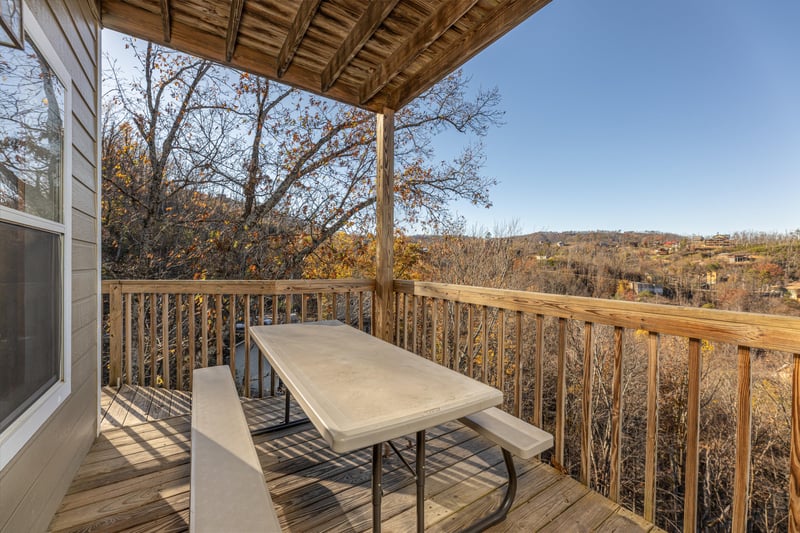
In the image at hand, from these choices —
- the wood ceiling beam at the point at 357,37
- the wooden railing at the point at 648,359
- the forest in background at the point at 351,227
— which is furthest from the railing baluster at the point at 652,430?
the forest in background at the point at 351,227

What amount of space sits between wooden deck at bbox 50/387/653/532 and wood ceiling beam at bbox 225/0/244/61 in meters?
2.85

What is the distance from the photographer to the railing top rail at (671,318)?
1210mm

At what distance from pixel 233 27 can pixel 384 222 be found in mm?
1847

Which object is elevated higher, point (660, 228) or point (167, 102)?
point (167, 102)

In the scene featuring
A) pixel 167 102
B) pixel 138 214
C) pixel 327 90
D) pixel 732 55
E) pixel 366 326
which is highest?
pixel 732 55

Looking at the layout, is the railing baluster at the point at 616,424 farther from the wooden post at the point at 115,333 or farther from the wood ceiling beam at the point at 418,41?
the wooden post at the point at 115,333

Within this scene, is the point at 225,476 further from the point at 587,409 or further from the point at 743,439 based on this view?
the point at 743,439

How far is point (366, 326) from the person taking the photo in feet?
22.8

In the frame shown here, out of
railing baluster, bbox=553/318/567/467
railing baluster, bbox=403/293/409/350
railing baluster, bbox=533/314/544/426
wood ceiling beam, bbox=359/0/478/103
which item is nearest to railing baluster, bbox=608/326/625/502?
railing baluster, bbox=553/318/567/467

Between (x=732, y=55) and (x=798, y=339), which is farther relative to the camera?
(x=732, y=55)

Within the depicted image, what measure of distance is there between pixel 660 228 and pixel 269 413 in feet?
33.8

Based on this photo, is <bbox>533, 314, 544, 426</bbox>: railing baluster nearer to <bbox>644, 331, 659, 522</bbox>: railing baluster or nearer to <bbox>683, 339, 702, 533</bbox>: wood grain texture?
<bbox>644, 331, 659, 522</bbox>: railing baluster

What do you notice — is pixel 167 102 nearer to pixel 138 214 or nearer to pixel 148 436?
pixel 138 214

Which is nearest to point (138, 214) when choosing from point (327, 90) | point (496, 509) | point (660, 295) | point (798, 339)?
point (327, 90)
